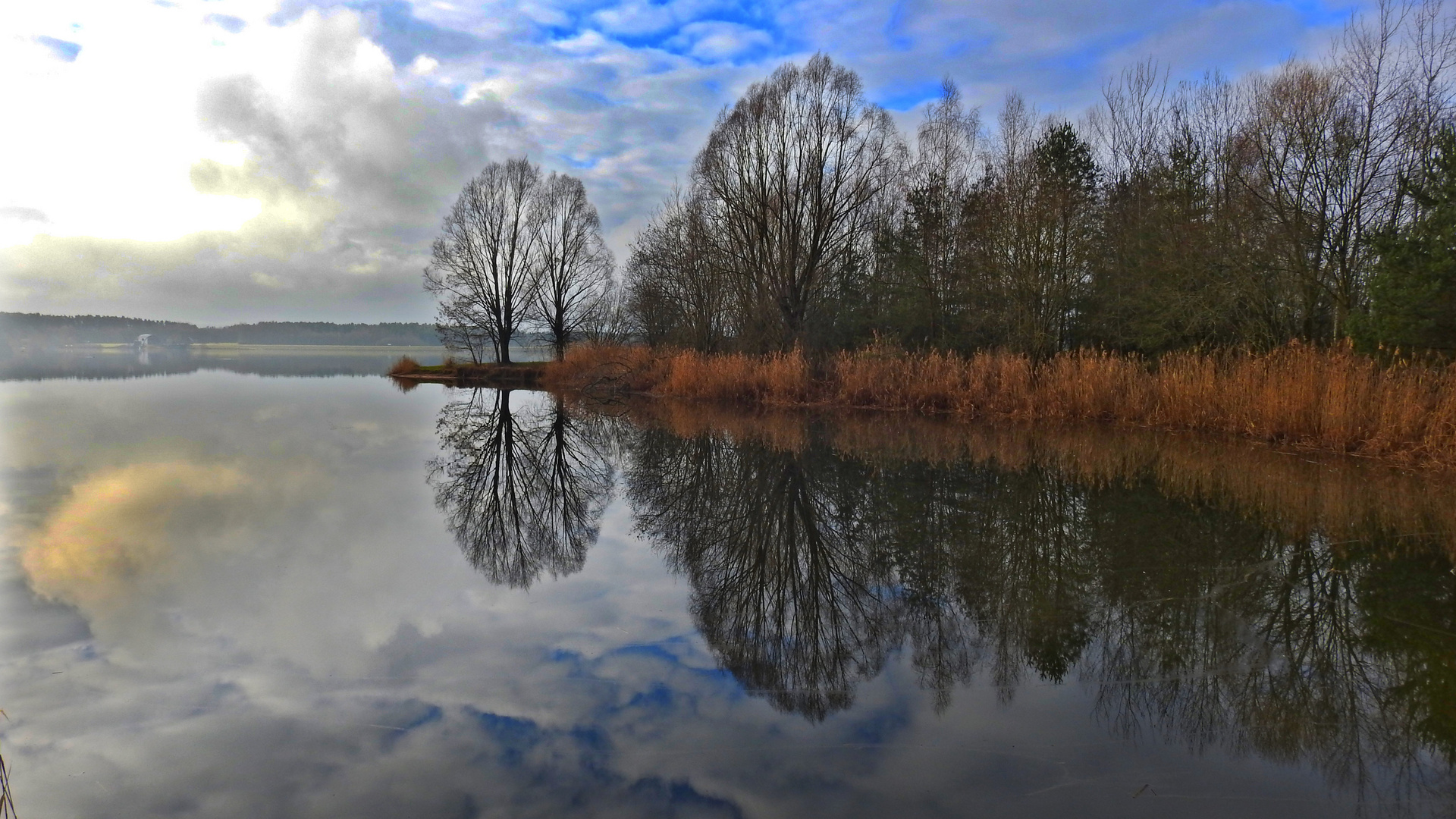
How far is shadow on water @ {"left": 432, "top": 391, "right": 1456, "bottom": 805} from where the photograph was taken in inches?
113

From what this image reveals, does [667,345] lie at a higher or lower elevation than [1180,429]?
higher

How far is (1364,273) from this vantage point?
1249cm

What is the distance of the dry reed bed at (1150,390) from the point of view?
8.16 metres

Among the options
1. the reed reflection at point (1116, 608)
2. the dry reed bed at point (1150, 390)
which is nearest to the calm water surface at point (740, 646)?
A: the reed reflection at point (1116, 608)

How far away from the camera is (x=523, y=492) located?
7.67 metres

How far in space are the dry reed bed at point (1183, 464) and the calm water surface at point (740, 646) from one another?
7 centimetres

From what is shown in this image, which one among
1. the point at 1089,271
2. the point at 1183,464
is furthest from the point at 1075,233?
the point at 1183,464

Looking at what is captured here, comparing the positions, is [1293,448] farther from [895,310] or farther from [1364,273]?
[895,310]

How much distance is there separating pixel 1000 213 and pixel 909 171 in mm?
6184

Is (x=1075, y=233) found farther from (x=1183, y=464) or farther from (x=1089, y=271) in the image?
(x=1183, y=464)

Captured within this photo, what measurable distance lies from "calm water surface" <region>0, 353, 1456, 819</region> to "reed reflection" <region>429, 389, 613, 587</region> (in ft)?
0.23

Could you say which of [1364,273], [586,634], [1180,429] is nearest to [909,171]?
[1364,273]

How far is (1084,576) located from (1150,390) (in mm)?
8893

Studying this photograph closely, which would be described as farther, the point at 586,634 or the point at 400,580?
the point at 400,580
